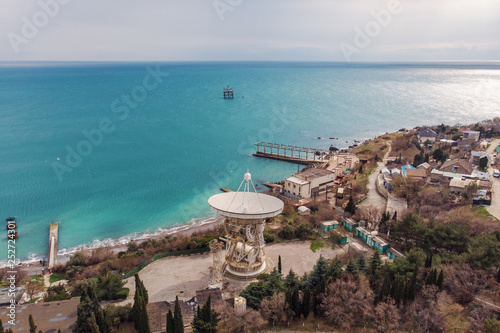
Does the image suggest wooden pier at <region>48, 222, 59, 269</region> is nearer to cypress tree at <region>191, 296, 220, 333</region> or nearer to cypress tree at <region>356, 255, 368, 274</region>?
cypress tree at <region>191, 296, 220, 333</region>

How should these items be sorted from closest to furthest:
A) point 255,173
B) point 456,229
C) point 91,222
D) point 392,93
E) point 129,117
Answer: point 456,229
point 91,222
point 255,173
point 129,117
point 392,93

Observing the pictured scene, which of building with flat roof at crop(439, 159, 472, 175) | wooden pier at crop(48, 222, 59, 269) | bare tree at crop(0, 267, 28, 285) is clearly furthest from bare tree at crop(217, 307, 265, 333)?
building with flat roof at crop(439, 159, 472, 175)

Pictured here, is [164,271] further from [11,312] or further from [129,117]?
[129,117]

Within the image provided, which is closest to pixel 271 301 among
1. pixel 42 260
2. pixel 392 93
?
pixel 42 260

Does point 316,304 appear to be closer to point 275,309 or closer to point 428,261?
point 275,309

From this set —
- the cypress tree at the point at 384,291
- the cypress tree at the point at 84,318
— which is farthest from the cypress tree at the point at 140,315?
the cypress tree at the point at 384,291

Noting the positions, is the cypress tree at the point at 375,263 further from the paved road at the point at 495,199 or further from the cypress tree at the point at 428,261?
the paved road at the point at 495,199
